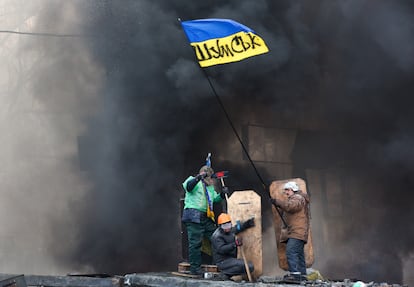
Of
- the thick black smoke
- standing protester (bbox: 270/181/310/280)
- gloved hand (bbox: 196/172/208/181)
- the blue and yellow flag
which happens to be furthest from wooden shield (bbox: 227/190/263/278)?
the thick black smoke

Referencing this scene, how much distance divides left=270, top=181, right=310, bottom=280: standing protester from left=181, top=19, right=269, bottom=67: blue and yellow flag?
6.75ft

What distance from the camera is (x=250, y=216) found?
809cm

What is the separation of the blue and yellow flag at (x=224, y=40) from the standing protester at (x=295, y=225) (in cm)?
206

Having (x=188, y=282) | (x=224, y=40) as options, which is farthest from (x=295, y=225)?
(x=224, y=40)

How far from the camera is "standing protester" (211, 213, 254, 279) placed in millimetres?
7535

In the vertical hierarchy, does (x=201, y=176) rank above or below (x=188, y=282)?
above

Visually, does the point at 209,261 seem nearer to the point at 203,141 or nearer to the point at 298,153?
the point at 203,141

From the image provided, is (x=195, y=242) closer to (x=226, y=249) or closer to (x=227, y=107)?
(x=226, y=249)

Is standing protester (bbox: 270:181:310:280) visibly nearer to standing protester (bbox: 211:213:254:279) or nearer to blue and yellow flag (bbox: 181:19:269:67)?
standing protester (bbox: 211:213:254:279)

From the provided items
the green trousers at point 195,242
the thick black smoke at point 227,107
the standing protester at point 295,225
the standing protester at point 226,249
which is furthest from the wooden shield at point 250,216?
the thick black smoke at point 227,107

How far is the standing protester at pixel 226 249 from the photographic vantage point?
297 inches

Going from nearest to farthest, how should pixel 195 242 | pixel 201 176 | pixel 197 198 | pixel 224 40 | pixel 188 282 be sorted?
pixel 188 282 → pixel 201 176 → pixel 195 242 → pixel 197 198 → pixel 224 40

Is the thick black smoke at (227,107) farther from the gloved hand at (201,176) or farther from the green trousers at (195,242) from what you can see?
the gloved hand at (201,176)

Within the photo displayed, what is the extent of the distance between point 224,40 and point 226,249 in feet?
9.53
